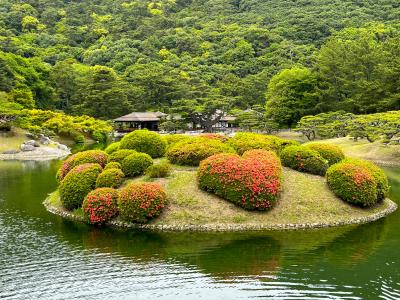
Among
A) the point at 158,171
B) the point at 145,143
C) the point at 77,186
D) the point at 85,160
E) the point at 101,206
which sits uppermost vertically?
the point at 145,143

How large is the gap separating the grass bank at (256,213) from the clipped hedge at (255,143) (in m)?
3.32

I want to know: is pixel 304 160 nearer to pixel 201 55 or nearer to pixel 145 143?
pixel 145 143

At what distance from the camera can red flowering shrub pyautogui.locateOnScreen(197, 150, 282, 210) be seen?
20.8 metres

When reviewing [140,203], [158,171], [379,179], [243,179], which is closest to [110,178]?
[158,171]

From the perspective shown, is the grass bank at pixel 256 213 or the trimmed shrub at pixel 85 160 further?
the trimmed shrub at pixel 85 160

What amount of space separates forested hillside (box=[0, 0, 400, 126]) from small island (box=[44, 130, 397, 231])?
1406 inches

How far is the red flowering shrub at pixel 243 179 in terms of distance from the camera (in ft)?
68.2

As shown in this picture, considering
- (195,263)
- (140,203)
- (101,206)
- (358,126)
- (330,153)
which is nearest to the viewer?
(195,263)

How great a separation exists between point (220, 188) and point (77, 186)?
7.11 meters

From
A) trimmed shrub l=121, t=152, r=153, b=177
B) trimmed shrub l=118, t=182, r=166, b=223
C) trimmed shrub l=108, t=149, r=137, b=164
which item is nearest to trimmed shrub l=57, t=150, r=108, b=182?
trimmed shrub l=108, t=149, r=137, b=164

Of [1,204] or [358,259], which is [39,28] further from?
[358,259]

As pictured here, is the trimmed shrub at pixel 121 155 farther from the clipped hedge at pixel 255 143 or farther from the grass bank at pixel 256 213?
the clipped hedge at pixel 255 143

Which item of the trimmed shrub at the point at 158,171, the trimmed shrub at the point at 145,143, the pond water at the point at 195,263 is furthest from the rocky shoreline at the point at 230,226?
the trimmed shrub at the point at 145,143

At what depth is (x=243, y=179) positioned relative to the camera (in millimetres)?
21047
